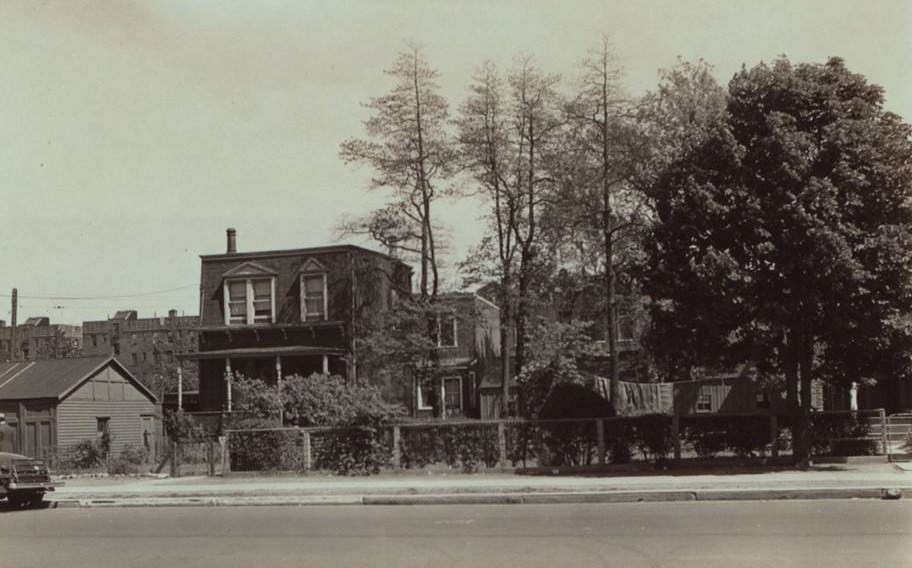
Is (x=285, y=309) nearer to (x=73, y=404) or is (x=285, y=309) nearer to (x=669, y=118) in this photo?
(x=73, y=404)

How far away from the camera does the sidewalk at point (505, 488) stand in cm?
1659

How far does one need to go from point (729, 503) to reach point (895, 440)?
37.0 feet

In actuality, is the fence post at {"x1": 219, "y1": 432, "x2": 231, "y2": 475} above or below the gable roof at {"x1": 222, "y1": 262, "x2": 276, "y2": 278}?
below

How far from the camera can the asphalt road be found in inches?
418

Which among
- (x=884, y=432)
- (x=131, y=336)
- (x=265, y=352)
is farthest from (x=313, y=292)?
(x=131, y=336)

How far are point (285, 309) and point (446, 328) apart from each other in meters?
7.69

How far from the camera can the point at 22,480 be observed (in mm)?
19844

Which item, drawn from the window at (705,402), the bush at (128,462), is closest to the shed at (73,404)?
the bush at (128,462)

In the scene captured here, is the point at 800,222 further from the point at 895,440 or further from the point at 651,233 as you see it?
the point at 895,440

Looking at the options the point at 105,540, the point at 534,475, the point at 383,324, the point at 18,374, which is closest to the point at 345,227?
the point at 383,324

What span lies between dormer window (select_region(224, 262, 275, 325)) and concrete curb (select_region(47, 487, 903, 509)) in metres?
21.0

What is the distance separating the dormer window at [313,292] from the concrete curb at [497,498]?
66.2ft

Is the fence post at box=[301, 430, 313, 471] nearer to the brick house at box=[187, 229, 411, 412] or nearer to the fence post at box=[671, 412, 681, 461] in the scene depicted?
the fence post at box=[671, 412, 681, 461]

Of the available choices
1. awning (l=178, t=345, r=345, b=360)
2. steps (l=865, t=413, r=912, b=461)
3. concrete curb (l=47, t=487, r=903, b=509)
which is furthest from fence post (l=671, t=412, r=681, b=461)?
awning (l=178, t=345, r=345, b=360)
